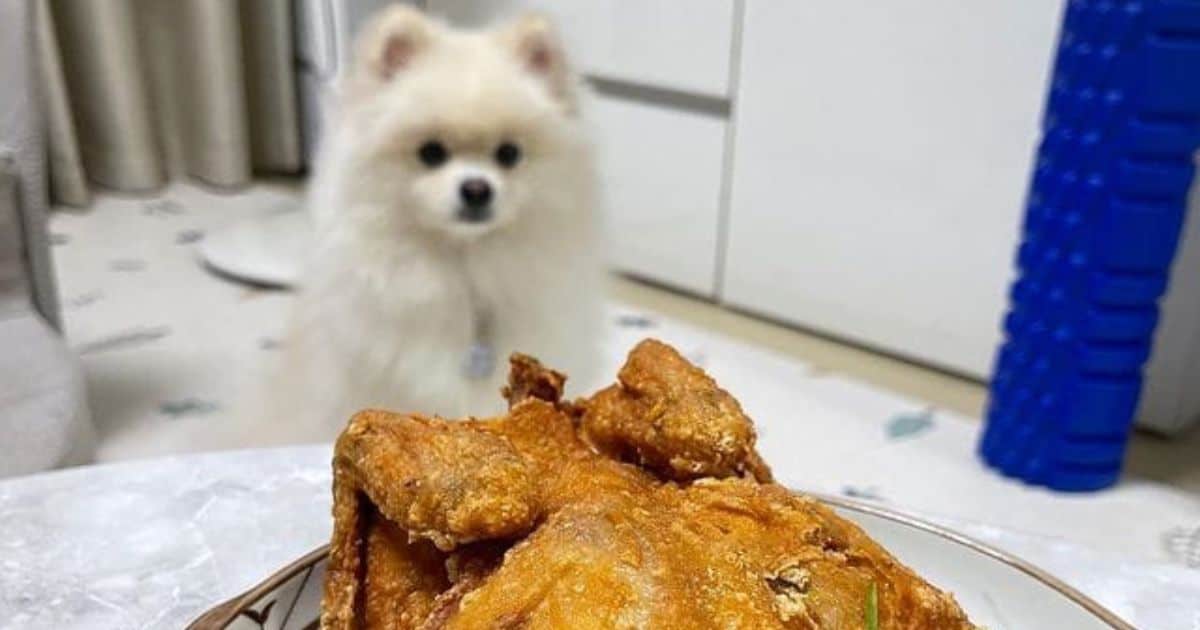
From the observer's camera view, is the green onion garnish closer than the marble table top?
Yes

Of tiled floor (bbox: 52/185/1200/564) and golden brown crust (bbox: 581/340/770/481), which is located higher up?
golden brown crust (bbox: 581/340/770/481)

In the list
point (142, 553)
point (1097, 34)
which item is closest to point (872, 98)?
point (1097, 34)

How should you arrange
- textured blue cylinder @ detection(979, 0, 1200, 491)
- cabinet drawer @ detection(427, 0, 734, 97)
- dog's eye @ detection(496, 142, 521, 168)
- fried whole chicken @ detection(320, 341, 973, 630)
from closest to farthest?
fried whole chicken @ detection(320, 341, 973, 630), textured blue cylinder @ detection(979, 0, 1200, 491), dog's eye @ detection(496, 142, 521, 168), cabinet drawer @ detection(427, 0, 734, 97)

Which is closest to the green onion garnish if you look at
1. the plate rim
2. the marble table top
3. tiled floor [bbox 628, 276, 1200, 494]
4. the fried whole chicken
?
the fried whole chicken

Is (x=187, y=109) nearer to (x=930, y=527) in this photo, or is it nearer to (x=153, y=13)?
(x=153, y=13)

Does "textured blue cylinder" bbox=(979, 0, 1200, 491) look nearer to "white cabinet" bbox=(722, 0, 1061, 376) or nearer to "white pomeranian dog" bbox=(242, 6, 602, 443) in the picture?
"white cabinet" bbox=(722, 0, 1061, 376)

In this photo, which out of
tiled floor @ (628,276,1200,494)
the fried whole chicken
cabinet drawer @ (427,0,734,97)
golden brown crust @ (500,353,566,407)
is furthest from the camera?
cabinet drawer @ (427,0,734,97)

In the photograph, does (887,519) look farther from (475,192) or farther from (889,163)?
(889,163)

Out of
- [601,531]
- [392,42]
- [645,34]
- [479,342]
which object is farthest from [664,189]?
[601,531]
